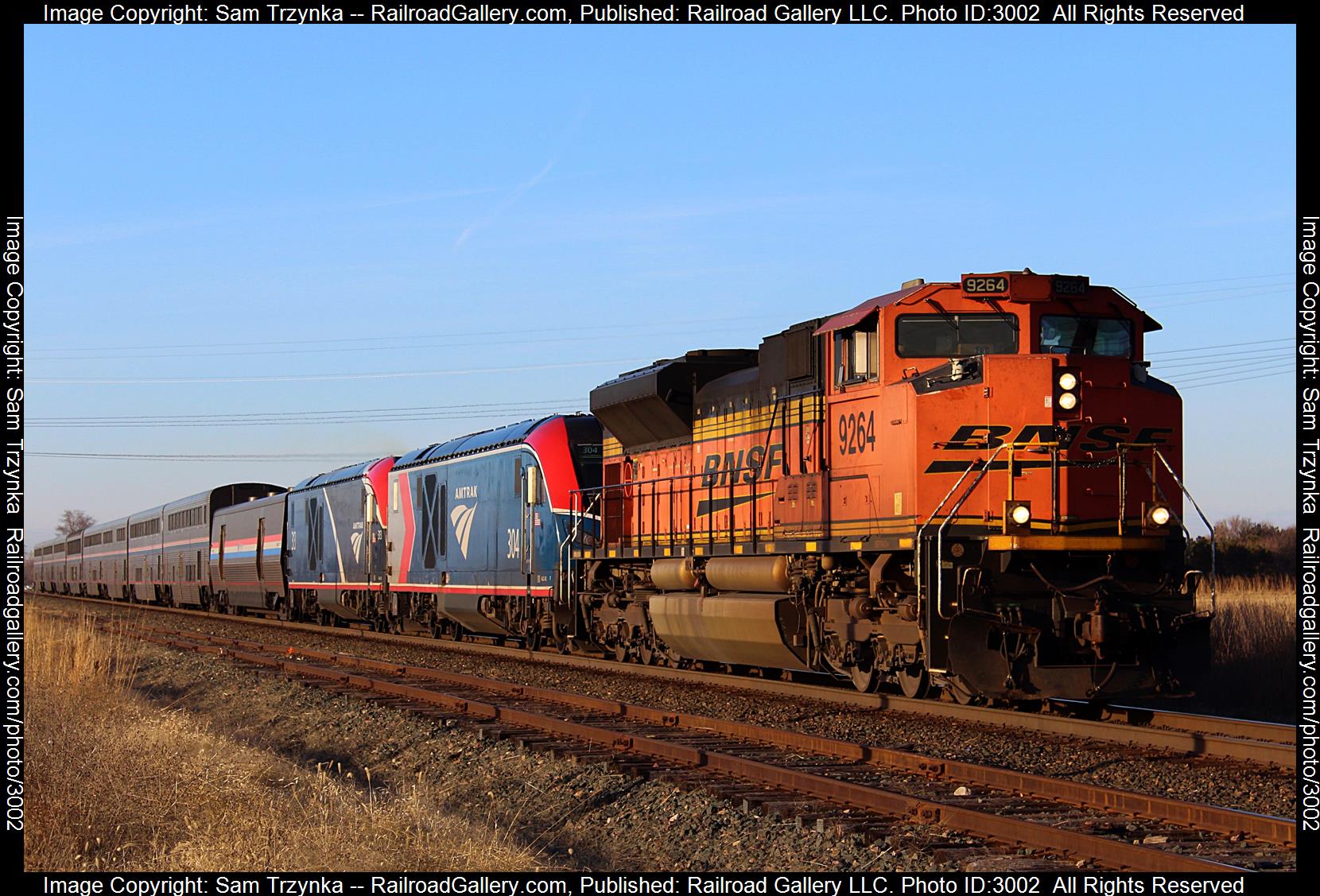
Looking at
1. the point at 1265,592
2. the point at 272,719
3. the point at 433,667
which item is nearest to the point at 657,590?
the point at 433,667

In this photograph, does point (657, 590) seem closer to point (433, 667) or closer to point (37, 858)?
point (433, 667)

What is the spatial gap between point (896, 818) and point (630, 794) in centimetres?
191

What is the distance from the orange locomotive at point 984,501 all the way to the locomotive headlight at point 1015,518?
0.02m

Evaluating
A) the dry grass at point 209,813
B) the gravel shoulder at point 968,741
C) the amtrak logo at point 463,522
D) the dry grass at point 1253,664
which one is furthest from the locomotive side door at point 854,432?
the amtrak logo at point 463,522

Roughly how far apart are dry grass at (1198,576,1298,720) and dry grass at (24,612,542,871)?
8135 millimetres

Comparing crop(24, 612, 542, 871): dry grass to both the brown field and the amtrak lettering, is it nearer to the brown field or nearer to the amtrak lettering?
the amtrak lettering

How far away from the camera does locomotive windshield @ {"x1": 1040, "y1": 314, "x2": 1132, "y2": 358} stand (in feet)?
37.7

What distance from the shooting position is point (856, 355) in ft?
40.6

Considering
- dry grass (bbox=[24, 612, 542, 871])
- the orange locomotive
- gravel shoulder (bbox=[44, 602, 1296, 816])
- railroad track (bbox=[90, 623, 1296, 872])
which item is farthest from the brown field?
dry grass (bbox=[24, 612, 542, 871])

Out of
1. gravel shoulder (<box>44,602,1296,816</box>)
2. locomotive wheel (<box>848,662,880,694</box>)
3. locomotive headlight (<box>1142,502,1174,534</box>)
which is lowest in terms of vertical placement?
gravel shoulder (<box>44,602,1296,816</box>)

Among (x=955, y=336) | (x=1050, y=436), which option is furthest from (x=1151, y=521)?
(x=955, y=336)

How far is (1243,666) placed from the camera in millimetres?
14258

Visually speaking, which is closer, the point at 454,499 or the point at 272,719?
the point at 272,719

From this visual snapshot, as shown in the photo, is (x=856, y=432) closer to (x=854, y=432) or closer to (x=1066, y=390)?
(x=854, y=432)
